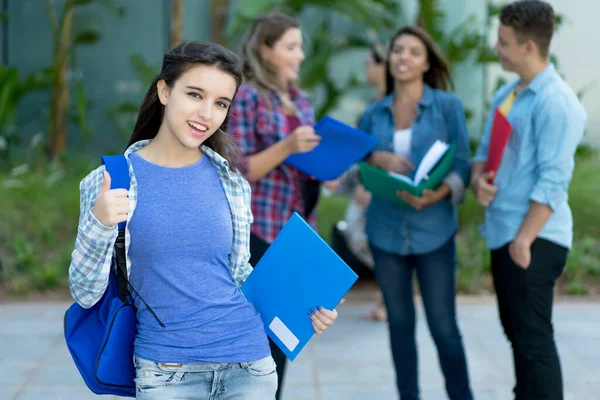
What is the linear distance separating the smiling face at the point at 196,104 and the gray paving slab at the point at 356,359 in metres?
2.46

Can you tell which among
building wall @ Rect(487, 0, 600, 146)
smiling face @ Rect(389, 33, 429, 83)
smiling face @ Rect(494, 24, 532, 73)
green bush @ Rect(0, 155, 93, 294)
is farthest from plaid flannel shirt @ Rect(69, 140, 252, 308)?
building wall @ Rect(487, 0, 600, 146)

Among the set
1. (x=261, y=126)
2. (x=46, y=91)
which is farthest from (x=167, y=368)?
(x=46, y=91)

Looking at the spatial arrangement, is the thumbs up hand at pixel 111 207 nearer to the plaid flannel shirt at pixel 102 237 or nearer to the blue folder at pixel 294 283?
the plaid flannel shirt at pixel 102 237

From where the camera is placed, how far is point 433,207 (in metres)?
3.86

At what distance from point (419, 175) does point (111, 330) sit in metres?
1.72

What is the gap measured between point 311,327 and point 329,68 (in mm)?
8469

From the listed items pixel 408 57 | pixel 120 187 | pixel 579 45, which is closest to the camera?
pixel 120 187

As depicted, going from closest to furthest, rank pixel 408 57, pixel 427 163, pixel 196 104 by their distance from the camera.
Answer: pixel 196 104, pixel 427 163, pixel 408 57

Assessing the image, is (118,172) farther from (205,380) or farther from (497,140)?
(497,140)

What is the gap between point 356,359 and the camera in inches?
203

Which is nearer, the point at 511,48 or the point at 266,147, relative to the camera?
the point at 511,48

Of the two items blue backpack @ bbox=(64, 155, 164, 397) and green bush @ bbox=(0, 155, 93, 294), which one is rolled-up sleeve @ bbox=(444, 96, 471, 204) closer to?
blue backpack @ bbox=(64, 155, 164, 397)

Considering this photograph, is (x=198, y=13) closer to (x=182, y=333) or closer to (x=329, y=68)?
(x=329, y=68)

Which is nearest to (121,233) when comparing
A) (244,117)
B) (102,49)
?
(244,117)
